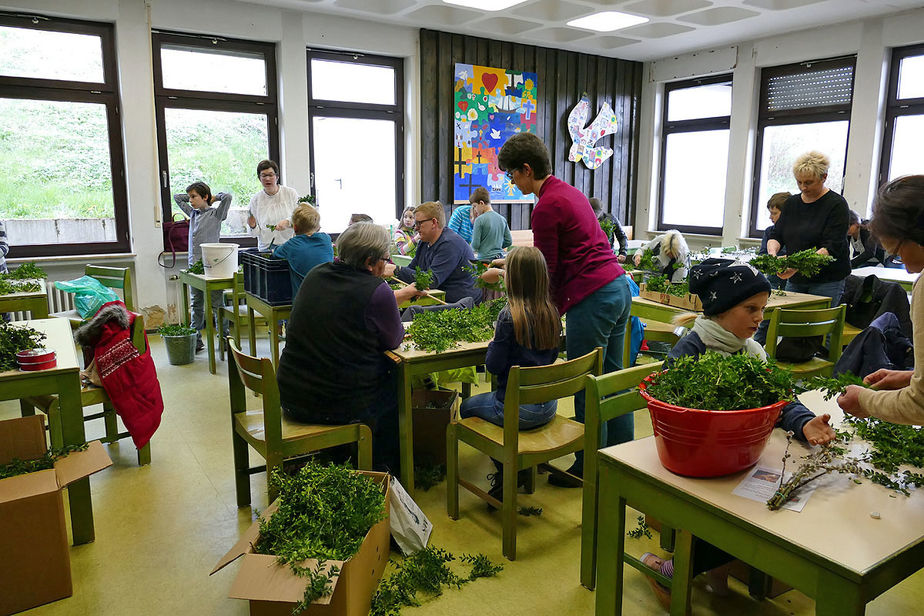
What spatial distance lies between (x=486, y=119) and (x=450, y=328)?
19.1 ft

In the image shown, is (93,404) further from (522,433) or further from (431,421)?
(522,433)

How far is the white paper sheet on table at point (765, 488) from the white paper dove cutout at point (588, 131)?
8.18m

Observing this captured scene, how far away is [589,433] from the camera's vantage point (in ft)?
7.45

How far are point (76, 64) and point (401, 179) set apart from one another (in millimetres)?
3676

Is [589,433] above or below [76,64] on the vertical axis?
below

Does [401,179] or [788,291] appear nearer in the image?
[788,291]

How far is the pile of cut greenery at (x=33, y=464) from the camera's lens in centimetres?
244

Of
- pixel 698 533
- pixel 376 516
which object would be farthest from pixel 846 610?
pixel 376 516

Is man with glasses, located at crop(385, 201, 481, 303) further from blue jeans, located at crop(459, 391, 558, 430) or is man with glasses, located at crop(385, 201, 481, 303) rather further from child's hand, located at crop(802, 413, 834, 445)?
child's hand, located at crop(802, 413, 834, 445)

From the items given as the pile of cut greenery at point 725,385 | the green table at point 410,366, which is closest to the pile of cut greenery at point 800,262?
the green table at point 410,366

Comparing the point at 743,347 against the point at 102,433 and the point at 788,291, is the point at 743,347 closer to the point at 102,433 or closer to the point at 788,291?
the point at 788,291

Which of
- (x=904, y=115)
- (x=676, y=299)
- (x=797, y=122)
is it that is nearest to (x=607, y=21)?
(x=797, y=122)

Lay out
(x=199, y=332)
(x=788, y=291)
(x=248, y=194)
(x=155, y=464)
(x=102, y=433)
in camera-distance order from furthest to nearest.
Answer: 1. (x=248, y=194)
2. (x=199, y=332)
3. (x=788, y=291)
4. (x=102, y=433)
5. (x=155, y=464)

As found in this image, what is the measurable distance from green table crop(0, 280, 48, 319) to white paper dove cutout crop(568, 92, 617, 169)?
7003mm
